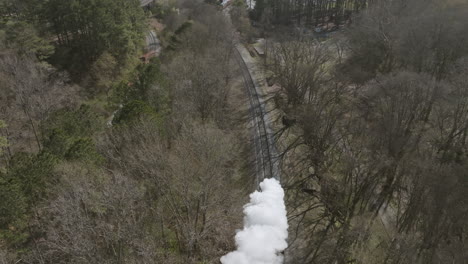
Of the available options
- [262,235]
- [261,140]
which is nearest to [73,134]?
[262,235]

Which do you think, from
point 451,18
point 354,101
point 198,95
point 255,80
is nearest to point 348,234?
point 198,95

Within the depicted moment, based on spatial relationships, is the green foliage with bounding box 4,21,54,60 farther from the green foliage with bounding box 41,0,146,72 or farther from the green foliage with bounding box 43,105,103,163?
the green foliage with bounding box 43,105,103,163

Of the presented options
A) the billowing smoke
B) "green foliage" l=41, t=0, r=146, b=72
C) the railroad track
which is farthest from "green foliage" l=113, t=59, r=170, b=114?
the billowing smoke

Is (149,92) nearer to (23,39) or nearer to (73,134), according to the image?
(73,134)

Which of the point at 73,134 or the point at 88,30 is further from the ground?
the point at 88,30

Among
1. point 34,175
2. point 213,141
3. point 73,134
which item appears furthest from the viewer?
point 73,134
